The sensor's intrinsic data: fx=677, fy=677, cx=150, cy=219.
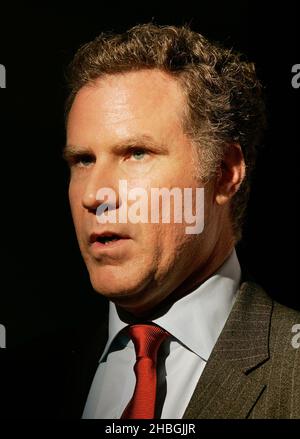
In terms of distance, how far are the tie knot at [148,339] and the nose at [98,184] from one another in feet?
0.80

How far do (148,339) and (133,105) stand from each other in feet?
1.40

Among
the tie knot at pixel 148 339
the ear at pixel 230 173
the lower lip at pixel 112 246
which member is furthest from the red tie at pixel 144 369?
the ear at pixel 230 173

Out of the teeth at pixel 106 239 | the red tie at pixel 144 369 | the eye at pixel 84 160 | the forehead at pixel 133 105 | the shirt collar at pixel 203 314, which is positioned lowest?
the red tie at pixel 144 369

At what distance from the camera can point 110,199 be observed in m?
1.21

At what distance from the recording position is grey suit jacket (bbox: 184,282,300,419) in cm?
115

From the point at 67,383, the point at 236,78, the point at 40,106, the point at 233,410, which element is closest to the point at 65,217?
the point at 40,106

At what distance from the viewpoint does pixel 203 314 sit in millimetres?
1266

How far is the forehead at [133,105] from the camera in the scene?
1.21 m

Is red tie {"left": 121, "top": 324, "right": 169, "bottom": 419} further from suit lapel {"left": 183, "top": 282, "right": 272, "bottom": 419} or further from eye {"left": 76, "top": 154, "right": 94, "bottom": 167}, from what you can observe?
eye {"left": 76, "top": 154, "right": 94, "bottom": 167}

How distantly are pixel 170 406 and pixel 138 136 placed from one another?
481 mm

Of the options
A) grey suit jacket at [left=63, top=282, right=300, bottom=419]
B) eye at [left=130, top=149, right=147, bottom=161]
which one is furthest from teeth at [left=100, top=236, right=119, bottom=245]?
grey suit jacket at [left=63, top=282, right=300, bottom=419]

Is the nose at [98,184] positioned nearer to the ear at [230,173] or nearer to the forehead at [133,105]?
the forehead at [133,105]

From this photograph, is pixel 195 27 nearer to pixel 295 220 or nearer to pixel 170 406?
pixel 295 220

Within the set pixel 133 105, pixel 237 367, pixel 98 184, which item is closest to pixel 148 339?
pixel 237 367
